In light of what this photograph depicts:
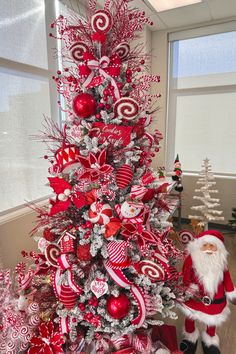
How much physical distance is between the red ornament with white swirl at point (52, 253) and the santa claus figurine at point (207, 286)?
760 millimetres

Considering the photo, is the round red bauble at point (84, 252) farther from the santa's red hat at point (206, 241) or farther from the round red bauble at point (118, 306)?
the santa's red hat at point (206, 241)

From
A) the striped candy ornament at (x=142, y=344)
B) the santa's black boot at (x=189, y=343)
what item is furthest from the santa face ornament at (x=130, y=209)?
the santa's black boot at (x=189, y=343)

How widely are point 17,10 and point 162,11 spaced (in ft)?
5.63

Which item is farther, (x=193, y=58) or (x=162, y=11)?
(x=193, y=58)

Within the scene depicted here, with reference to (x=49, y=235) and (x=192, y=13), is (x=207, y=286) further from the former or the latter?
(x=192, y=13)

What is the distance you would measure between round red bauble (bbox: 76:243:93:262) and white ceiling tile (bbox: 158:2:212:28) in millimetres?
2847

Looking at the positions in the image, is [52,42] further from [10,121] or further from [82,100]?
[82,100]

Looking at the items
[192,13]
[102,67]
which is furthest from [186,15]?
[102,67]

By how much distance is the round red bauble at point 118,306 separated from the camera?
100 cm

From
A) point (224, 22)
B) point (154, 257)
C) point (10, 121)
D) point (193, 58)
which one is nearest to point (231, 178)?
point (193, 58)

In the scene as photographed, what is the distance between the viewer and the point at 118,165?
1.03 m

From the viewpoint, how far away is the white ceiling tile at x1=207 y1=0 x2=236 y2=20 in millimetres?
2514

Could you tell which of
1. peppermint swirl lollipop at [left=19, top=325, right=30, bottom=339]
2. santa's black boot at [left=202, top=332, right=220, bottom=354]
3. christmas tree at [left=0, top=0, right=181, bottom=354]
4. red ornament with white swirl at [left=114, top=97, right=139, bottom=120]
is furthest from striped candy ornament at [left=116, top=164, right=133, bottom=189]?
santa's black boot at [left=202, top=332, right=220, bottom=354]

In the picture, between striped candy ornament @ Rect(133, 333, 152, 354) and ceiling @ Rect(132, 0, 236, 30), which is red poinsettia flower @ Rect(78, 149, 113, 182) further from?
ceiling @ Rect(132, 0, 236, 30)
